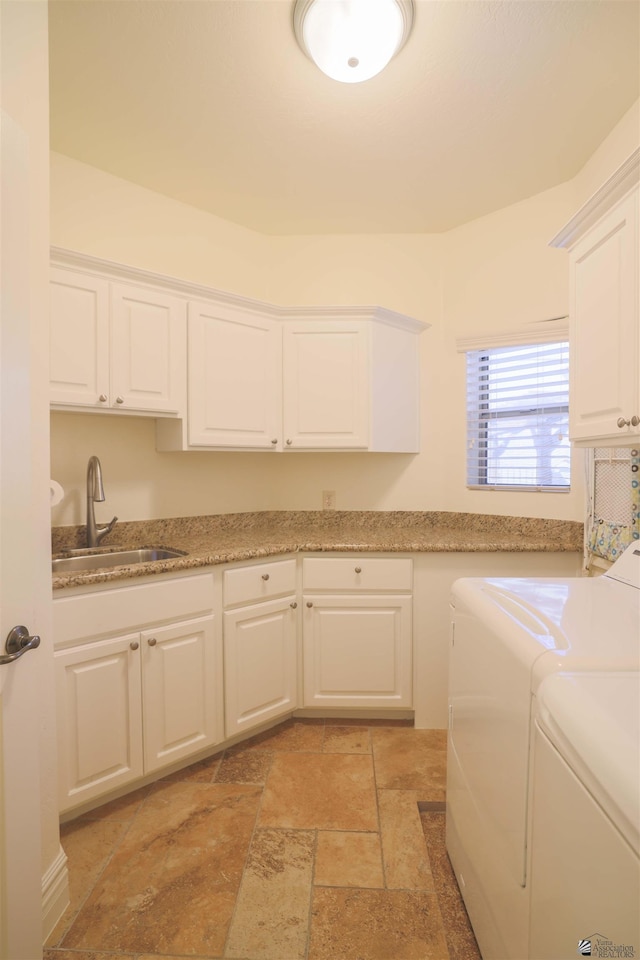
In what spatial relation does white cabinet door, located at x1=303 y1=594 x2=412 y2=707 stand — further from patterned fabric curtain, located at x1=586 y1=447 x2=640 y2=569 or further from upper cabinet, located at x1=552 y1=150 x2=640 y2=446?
upper cabinet, located at x1=552 y1=150 x2=640 y2=446

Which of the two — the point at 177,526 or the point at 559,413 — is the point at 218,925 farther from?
the point at 559,413

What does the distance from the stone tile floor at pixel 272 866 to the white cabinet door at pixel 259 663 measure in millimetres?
192

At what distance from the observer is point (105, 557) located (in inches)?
84.7

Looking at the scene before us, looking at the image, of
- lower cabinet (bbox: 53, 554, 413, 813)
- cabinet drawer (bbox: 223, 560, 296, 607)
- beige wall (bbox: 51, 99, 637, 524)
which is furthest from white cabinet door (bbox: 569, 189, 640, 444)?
cabinet drawer (bbox: 223, 560, 296, 607)

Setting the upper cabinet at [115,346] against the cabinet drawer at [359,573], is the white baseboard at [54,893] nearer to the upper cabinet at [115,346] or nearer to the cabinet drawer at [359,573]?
the cabinet drawer at [359,573]

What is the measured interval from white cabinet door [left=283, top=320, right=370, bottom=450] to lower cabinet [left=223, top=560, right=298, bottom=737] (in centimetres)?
76

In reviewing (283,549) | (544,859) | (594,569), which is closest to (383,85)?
(283,549)

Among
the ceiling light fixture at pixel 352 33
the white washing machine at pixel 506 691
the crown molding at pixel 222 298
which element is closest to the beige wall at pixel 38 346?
the crown molding at pixel 222 298

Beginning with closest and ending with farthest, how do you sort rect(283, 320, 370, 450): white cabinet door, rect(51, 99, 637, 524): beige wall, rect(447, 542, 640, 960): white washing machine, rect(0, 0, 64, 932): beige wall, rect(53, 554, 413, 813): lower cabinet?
1. rect(447, 542, 640, 960): white washing machine
2. rect(0, 0, 64, 932): beige wall
3. rect(53, 554, 413, 813): lower cabinet
4. rect(51, 99, 637, 524): beige wall
5. rect(283, 320, 370, 450): white cabinet door

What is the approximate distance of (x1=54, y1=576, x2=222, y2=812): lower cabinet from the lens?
1619mm

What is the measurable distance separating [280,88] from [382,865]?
9.06 feet

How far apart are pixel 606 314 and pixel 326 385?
142 centimetres

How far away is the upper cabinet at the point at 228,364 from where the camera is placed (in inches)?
77.9

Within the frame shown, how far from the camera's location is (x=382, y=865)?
152 cm
